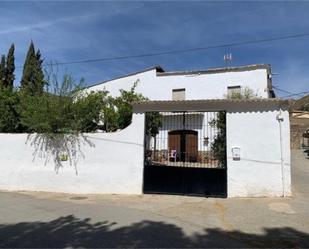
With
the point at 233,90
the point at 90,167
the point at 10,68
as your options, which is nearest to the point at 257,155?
the point at 90,167

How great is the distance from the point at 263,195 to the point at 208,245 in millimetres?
5033

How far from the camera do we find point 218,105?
11.3 m

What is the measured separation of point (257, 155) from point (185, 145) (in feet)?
13.0

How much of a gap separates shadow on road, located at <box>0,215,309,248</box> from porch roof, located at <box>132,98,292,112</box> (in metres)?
4.36

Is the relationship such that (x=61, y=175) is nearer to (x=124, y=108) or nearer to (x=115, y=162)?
(x=115, y=162)

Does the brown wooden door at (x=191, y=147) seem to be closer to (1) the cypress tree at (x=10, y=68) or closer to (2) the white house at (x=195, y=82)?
(2) the white house at (x=195, y=82)

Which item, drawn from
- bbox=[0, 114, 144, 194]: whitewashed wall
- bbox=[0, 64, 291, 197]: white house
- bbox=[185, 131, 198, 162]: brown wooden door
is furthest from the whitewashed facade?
bbox=[0, 114, 144, 194]: whitewashed wall

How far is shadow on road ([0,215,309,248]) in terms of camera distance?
250 inches

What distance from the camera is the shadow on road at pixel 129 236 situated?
6.36 m

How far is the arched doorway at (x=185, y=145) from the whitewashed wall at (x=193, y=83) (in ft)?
29.2

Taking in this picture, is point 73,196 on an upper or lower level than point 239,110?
lower

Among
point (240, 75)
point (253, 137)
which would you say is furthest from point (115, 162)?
point (240, 75)

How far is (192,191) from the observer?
1156 cm

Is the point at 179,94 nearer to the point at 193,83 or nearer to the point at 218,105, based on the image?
the point at 193,83
